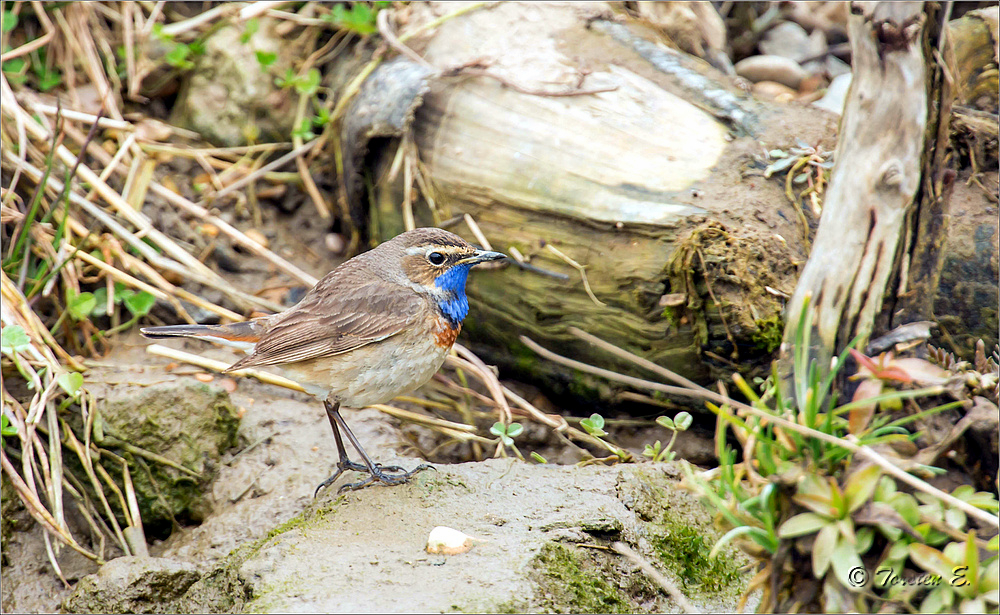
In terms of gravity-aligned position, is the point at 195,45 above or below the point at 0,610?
above

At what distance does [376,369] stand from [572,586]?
5.52 ft

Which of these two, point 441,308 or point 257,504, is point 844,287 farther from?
point 257,504

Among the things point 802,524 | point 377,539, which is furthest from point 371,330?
point 802,524

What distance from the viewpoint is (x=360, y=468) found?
4547 mm

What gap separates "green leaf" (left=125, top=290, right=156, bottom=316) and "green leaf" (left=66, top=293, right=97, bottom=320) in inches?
9.6

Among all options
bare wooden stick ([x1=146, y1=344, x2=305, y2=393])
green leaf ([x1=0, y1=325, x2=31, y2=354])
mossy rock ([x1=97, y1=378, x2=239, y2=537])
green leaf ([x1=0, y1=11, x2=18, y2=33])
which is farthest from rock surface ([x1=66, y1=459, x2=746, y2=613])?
green leaf ([x1=0, y1=11, x2=18, y2=33])

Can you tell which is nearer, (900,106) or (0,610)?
(900,106)

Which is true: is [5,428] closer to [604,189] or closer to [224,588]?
[224,588]

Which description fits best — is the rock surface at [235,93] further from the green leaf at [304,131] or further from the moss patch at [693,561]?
the moss patch at [693,561]

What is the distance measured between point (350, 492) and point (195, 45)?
4.28 m

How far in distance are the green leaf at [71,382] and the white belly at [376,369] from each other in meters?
1.21

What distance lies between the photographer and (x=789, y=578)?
2.51m

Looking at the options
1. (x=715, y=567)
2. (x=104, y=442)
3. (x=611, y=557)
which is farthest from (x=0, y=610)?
(x=715, y=567)

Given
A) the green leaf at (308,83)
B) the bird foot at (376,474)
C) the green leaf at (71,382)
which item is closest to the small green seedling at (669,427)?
the bird foot at (376,474)
